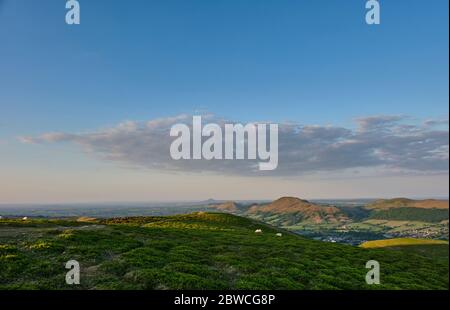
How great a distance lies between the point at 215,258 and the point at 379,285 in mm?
14393

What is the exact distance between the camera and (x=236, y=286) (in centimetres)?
2297

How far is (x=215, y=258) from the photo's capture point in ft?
99.9

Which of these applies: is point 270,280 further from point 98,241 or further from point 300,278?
point 98,241

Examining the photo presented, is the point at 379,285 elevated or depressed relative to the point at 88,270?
depressed

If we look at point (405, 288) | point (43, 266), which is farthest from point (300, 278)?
point (43, 266)

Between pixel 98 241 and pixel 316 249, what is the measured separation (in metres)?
25.9

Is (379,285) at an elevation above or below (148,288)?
below

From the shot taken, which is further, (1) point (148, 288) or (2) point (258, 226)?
(2) point (258, 226)

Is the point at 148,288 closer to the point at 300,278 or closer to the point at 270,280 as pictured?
the point at 270,280

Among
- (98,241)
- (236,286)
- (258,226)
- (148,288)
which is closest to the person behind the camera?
(148,288)

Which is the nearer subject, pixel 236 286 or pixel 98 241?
pixel 236 286
